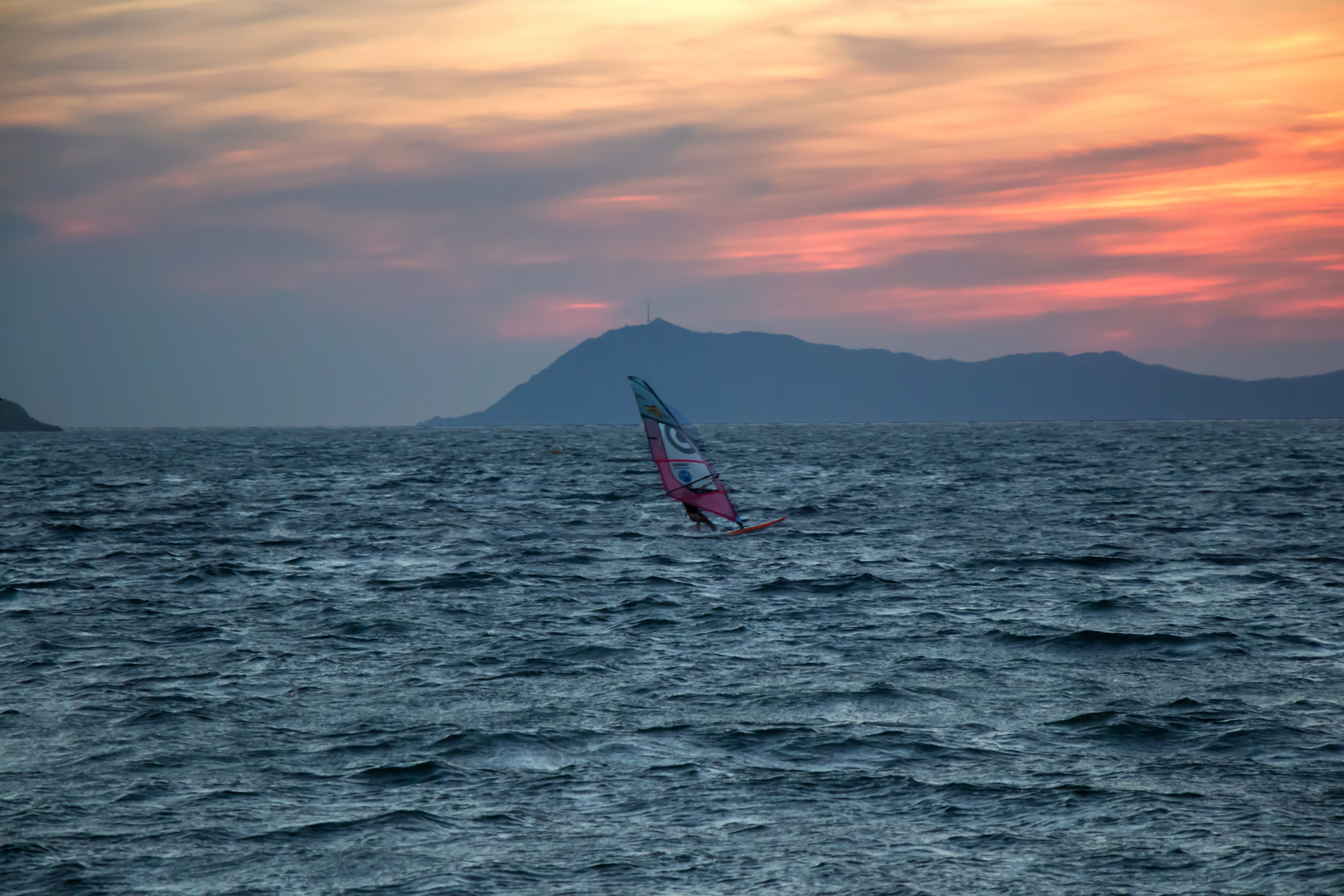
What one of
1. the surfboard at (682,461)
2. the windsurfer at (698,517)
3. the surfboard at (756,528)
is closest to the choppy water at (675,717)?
the surfboard at (756,528)

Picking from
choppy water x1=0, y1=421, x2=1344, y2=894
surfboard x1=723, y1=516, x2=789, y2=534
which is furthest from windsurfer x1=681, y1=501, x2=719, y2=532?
choppy water x1=0, y1=421, x2=1344, y2=894

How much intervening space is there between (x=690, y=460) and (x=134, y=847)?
27.3 m

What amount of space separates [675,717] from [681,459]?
2312cm

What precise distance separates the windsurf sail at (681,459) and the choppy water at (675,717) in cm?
500

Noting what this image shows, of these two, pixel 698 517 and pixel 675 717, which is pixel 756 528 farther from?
pixel 675 717

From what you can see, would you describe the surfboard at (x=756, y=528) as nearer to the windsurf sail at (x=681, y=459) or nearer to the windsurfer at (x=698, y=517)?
the windsurf sail at (x=681, y=459)

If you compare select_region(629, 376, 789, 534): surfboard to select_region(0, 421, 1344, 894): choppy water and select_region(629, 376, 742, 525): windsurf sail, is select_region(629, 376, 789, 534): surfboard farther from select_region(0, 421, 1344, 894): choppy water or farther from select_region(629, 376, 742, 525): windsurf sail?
select_region(0, 421, 1344, 894): choppy water

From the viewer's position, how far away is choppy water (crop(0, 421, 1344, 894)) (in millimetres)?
8469

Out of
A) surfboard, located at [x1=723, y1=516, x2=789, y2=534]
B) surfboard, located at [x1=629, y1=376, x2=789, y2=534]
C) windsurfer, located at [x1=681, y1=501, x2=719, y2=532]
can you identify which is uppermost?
surfboard, located at [x1=629, y1=376, x2=789, y2=534]

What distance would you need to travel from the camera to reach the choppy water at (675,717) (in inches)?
333

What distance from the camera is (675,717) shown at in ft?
41.1

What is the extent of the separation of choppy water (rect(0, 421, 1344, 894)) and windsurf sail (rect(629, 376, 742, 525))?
16.4 ft

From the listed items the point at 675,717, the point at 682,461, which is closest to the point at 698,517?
the point at 682,461

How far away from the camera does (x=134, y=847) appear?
28.5 feet
